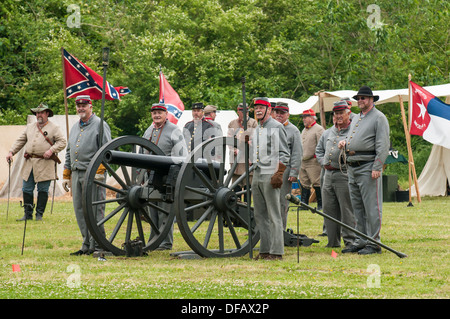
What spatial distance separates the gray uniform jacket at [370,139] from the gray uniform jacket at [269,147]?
0.95 metres

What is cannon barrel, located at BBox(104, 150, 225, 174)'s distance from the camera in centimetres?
854

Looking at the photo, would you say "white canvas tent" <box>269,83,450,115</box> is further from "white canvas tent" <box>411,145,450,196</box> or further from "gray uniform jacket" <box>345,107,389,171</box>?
"gray uniform jacket" <box>345,107,389,171</box>

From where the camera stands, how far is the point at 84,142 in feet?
30.8

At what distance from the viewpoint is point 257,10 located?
83.8 feet

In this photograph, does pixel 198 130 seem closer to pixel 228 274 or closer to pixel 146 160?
pixel 146 160

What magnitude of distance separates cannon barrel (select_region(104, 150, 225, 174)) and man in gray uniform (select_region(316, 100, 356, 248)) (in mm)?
1733

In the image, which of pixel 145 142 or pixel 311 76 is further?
pixel 311 76

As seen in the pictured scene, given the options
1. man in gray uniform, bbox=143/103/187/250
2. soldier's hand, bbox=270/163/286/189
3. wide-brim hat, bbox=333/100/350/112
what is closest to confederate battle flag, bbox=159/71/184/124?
man in gray uniform, bbox=143/103/187/250

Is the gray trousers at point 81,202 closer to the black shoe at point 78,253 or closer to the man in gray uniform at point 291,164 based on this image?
the black shoe at point 78,253

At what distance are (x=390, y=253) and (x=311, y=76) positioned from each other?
16.4 m

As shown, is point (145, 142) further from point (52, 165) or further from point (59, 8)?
point (59, 8)

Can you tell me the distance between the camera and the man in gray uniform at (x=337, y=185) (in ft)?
31.8

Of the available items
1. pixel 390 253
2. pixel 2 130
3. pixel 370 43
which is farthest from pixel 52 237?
pixel 370 43

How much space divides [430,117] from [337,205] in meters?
5.68
